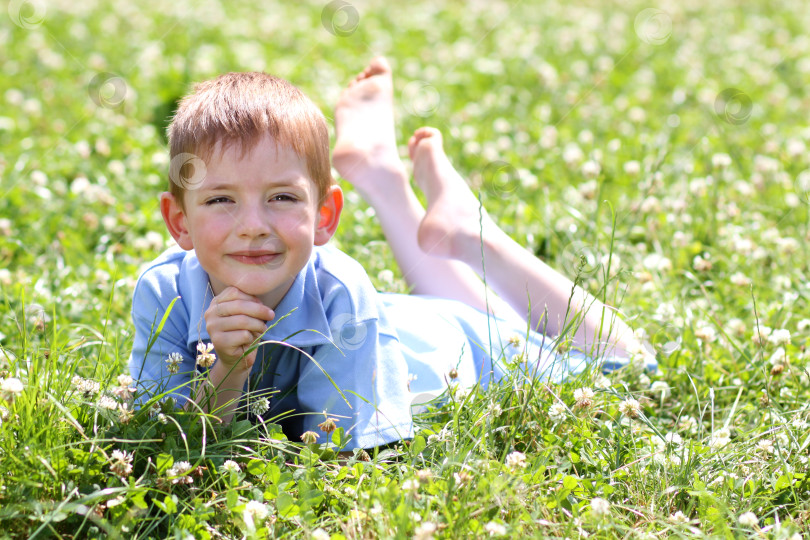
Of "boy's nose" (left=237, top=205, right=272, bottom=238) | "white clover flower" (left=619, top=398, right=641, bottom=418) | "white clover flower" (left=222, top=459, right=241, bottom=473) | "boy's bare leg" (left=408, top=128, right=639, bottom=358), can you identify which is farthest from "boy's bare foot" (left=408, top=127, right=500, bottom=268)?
"white clover flower" (left=222, top=459, right=241, bottom=473)

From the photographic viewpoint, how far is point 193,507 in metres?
1.85

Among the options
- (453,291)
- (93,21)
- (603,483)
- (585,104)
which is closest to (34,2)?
(93,21)

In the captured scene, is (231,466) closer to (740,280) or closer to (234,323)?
(234,323)

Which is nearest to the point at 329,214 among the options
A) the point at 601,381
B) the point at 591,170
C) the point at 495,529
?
the point at 601,381

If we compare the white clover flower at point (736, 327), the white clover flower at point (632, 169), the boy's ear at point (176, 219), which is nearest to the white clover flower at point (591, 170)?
the white clover flower at point (632, 169)

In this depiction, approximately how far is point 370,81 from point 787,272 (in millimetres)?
1713

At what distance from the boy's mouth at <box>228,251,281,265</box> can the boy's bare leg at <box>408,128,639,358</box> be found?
788 mm

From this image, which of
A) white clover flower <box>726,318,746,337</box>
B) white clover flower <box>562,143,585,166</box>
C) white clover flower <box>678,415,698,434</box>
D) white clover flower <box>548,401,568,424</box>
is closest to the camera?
white clover flower <box>548,401,568,424</box>

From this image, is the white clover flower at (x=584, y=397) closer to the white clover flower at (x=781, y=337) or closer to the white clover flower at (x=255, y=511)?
the white clover flower at (x=781, y=337)

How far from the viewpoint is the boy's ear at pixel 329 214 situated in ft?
7.63

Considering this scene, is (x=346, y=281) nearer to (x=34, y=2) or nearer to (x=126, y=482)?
(x=126, y=482)

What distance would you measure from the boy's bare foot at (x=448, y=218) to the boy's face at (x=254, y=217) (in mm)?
736

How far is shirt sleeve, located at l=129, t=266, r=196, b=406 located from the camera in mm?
2184

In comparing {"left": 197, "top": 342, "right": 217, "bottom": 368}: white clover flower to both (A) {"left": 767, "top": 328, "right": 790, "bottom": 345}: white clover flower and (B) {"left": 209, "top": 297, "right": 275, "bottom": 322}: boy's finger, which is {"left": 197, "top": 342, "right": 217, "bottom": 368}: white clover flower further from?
(A) {"left": 767, "top": 328, "right": 790, "bottom": 345}: white clover flower
